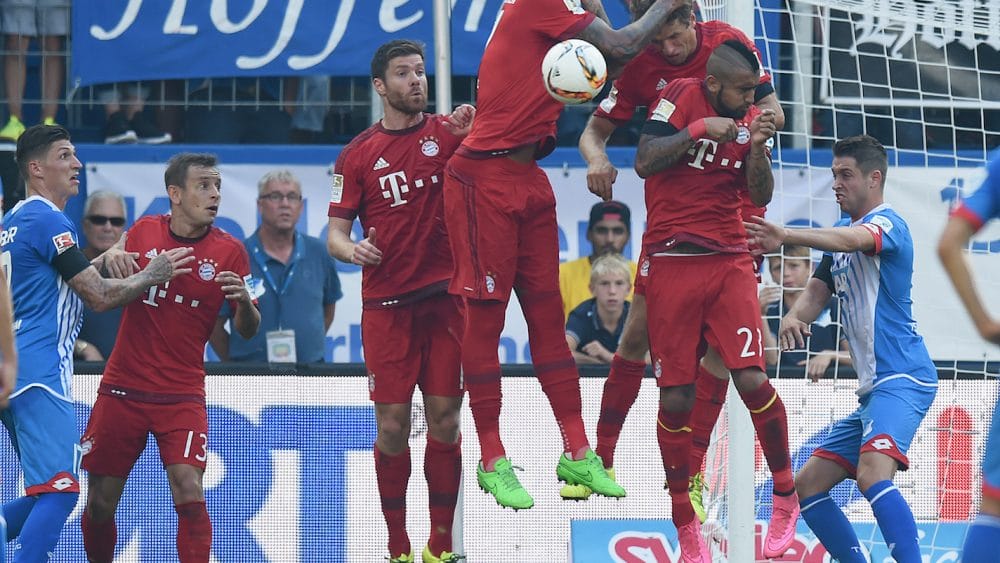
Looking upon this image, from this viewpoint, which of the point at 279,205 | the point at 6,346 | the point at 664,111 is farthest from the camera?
the point at 279,205

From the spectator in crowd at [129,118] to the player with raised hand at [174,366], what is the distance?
3202mm

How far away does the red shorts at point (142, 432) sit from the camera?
8852 millimetres

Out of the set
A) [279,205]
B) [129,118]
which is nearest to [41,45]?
[129,118]

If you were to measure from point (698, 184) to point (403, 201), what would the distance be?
5.68 ft

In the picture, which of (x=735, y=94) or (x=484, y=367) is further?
(x=484, y=367)

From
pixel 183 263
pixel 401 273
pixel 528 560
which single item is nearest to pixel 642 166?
pixel 401 273

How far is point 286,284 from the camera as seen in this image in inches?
442

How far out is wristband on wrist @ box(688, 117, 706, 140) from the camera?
7695mm

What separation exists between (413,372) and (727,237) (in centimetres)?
202

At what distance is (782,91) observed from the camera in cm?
1226

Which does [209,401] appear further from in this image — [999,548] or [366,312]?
[999,548]

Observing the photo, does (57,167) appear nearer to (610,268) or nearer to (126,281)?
(126,281)

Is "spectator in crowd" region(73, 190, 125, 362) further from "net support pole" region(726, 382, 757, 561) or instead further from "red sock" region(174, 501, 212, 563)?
"net support pole" region(726, 382, 757, 561)

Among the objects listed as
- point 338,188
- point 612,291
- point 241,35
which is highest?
point 241,35
